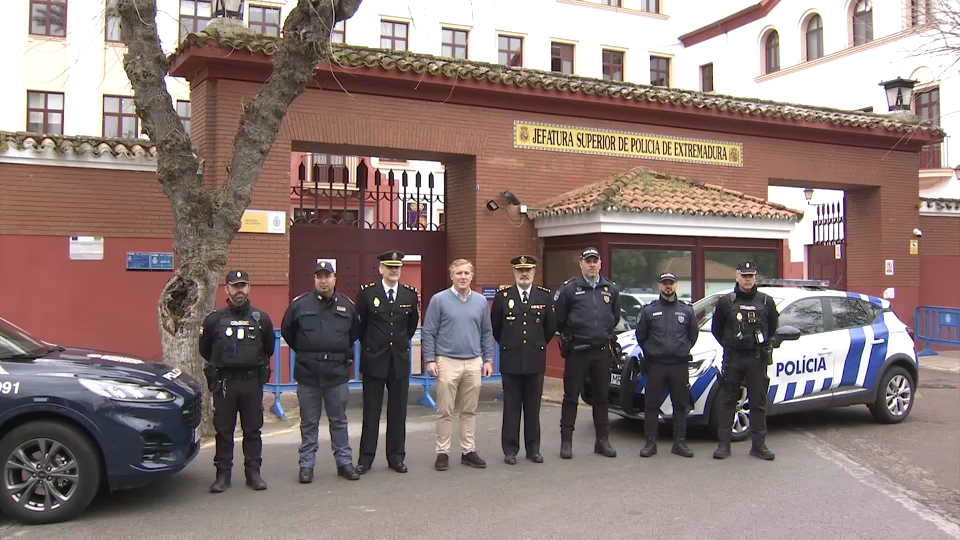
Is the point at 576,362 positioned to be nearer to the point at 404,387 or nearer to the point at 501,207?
the point at 404,387

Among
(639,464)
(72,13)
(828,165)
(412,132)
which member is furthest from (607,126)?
(72,13)

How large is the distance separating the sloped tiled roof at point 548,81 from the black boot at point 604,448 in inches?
200

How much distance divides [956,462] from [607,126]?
24.9 feet

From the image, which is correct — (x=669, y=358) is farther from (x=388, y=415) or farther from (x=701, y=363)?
(x=388, y=415)

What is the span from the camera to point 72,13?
26734mm

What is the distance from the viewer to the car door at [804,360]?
Answer: 27.1 feet

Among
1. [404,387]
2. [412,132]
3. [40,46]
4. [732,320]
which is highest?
[40,46]

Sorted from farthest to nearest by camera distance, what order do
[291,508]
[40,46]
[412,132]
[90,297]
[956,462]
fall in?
[40,46]
[412,132]
[90,297]
[956,462]
[291,508]

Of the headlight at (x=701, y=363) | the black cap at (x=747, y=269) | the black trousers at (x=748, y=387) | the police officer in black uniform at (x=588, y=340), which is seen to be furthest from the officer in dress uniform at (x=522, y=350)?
the black cap at (x=747, y=269)

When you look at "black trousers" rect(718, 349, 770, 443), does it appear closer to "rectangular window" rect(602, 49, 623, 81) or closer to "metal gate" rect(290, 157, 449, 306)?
"metal gate" rect(290, 157, 449, 306)

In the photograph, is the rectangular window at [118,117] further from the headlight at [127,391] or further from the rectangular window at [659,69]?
the headlight at [127,391]

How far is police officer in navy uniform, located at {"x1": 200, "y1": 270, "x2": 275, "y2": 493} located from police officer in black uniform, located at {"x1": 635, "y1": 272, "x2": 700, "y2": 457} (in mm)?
3479

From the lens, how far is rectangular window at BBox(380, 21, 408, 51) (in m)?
29.3

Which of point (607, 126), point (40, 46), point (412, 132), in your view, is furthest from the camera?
point (40, 46)
